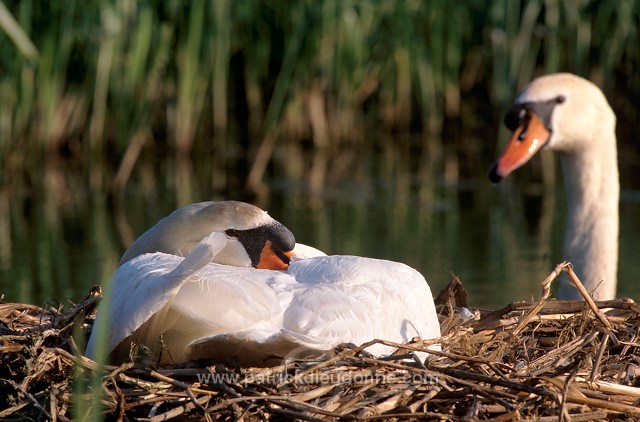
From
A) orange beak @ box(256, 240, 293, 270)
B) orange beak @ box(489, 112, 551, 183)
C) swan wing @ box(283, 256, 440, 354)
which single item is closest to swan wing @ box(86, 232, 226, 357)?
swan wing @ box(283, 256, 440, 354)

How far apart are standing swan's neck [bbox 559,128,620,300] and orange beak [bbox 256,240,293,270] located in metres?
2.42

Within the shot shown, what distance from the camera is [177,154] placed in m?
12.0

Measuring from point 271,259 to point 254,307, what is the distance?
680 mm

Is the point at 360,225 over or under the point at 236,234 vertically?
under

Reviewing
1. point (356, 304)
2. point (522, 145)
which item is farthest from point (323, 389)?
point (522, 145)

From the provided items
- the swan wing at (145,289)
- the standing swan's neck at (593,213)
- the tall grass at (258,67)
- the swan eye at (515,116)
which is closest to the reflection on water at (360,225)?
the tall grass at (258,67)

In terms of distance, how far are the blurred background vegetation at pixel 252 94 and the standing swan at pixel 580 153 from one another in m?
2.29

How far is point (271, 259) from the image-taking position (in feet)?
12.2

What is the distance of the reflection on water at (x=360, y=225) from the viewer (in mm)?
7285

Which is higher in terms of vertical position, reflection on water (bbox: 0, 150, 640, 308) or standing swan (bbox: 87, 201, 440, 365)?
standing swan (bbox: 87, 201, 440, 365)

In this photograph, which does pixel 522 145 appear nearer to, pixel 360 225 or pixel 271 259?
pixel 360 225

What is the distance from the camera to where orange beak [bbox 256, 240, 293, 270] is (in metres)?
3.71

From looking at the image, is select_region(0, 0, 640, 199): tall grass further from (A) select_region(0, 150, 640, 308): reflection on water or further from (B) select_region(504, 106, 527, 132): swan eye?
(B) select_region(504, 106, 527, 132): swan eye

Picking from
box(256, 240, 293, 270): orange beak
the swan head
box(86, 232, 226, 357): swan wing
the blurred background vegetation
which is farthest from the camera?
the blurred background vegetation
